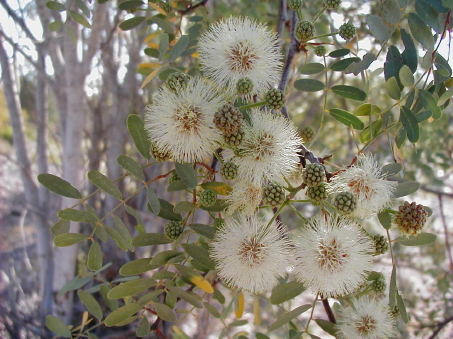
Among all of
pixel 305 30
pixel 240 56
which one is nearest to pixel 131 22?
pixel 240 56

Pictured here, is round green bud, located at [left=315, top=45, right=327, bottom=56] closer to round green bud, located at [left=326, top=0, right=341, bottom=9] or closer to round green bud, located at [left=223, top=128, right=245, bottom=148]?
round green bud, located at [left=326, top=0, right=341, bottom=9]

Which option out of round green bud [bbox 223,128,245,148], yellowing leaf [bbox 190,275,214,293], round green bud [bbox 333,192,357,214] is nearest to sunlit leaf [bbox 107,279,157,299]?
yellowing leaf [bbox 190,275,214,293]

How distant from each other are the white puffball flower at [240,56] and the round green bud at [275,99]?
6cm

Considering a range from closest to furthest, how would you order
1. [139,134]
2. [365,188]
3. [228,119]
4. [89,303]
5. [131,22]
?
[228,119] → [365,188] → [139,134] → [89,303] → [131,22]

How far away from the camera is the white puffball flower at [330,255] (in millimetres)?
992

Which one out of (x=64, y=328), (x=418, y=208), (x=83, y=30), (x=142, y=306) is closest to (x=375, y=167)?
(x=418, y=208)

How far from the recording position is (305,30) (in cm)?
109

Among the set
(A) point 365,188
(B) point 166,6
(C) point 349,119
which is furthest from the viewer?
(B) point 166,6

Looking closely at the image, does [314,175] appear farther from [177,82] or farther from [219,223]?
[177,82]

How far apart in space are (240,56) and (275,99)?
192 mm

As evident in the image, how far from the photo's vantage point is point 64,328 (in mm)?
1265

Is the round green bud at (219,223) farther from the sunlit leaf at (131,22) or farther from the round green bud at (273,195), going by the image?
the sunlit leaf at (131,22)

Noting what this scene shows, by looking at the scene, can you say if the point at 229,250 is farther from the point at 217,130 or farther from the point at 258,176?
the point at 217,130

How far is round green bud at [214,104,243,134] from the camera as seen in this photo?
0.88 meters
